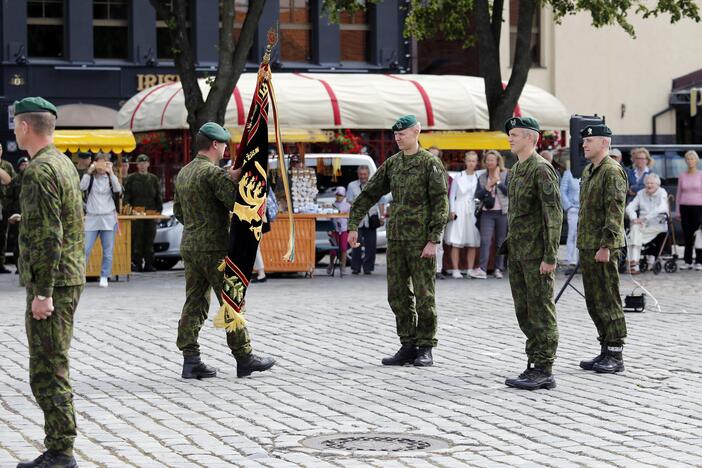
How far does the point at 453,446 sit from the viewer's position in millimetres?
8172

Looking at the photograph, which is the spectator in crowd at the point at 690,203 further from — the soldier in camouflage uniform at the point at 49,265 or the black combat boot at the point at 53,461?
the black combat boot at the point at 53,461

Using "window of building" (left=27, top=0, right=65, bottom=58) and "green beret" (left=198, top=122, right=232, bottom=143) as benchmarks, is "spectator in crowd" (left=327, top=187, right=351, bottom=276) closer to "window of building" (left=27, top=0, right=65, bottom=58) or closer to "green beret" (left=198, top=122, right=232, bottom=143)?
"green beret" (left=198, top=122, right=232, bottom=143)

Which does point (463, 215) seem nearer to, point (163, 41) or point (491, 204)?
point (491, 204)

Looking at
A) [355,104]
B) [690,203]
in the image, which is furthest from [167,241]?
[355,104]

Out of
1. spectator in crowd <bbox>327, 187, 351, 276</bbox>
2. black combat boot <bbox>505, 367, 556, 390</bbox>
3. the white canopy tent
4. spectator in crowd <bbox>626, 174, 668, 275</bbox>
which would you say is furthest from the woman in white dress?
black combat boot <bbox>505, 367, 556, 390</bbox>

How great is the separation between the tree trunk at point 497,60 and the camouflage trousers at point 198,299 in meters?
14.3

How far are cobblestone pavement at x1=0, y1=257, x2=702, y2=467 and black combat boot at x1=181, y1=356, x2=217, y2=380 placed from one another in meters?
0.12

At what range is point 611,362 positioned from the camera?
11164 mm

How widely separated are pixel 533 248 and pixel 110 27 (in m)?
28.0

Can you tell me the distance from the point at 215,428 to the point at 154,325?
20.0 feet

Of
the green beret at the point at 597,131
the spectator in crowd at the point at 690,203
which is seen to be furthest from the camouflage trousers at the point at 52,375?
the spectator in crowd at the point at 690,203

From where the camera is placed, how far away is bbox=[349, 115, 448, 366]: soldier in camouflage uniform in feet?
37.8

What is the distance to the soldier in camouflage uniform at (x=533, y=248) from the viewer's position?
10.4 m

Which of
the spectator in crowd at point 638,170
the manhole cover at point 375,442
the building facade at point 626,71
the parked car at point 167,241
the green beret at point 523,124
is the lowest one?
the manhole cover at point 375,442
